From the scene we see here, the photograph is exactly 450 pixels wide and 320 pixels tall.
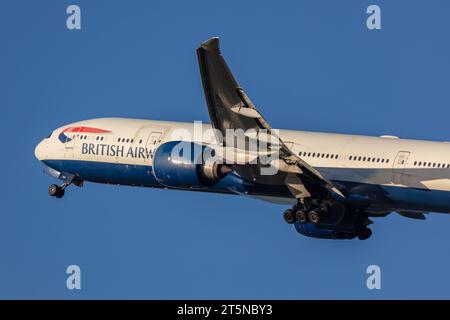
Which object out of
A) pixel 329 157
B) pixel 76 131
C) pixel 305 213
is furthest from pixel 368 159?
pixel 76 131

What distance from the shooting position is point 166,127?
57250 millimetres

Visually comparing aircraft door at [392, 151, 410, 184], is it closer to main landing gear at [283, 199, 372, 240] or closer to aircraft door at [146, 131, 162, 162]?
main landing gear at [283, 199, 372, 240]

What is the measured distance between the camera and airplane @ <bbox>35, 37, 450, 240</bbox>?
49625 millimetres

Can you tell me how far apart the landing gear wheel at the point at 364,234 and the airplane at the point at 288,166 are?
40 mm

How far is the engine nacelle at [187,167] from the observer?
51.5 metres

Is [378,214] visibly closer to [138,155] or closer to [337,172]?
[337,172]

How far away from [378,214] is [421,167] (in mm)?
5736

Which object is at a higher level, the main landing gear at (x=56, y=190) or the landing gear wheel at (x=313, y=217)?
the main landing gear at (x=56, y=190)

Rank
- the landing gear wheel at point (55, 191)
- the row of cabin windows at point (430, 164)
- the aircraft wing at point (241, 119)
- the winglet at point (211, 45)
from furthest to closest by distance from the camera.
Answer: the landing gear wheel at point (55, 191)
the row of cabin windows at point (430, 164)
the aircraft wing at point (241, 119)
the winglet at point (211, 45)

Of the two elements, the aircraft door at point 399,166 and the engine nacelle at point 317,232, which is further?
the engine nacelle at point 317,232

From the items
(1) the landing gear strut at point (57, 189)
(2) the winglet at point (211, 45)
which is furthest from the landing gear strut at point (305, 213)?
(1) the landing gear strut at point (57, 189)

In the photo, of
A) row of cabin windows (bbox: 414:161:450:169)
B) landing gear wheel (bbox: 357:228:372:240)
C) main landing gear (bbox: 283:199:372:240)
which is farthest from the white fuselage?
landing gear wheel (bbox: 357:228:372:240)

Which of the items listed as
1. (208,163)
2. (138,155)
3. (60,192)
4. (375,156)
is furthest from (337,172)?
(60,192)

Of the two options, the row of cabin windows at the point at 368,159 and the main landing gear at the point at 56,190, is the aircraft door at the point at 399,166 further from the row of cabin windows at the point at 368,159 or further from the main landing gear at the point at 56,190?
the main landing gear at the point at 56,190
